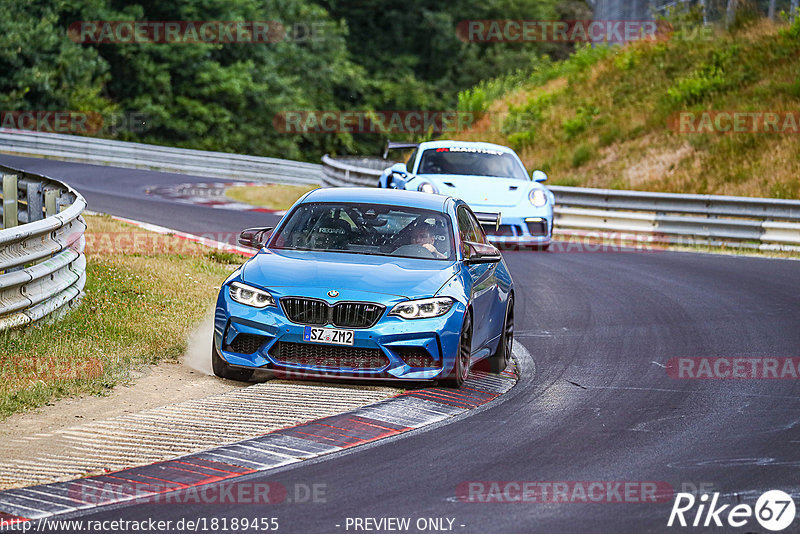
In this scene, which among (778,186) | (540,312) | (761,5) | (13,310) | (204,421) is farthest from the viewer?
(761,5)

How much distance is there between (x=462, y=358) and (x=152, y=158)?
28331 millimetres

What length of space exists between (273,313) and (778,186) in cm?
1924

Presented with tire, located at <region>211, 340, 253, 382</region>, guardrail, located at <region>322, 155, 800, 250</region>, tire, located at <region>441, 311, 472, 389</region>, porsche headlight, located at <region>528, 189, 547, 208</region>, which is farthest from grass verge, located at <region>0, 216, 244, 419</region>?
guardrail, located at <region>322, 155, 800, 250</region>

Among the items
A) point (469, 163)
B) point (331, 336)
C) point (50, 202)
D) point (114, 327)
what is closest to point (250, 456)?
point (331, 336)

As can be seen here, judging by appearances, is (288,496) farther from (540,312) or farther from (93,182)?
(93,182)

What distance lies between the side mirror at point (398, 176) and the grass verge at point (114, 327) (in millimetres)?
3462

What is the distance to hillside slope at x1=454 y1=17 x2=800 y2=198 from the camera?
1068 inches

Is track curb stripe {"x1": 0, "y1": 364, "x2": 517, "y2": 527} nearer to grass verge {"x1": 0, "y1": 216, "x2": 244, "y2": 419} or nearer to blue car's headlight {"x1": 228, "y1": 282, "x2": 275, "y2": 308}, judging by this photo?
blue car's headlight {"x1": 228, "y1": 282, "x2": 275, "y2": 308}

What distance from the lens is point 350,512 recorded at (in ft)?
18.1

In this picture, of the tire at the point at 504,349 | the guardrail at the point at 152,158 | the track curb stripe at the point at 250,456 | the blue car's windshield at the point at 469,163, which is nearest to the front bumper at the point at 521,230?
the blue car's windshield at the point at 469,163

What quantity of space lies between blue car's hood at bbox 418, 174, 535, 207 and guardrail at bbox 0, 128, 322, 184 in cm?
1759

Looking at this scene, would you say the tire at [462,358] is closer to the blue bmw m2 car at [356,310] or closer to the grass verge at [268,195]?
the blue bmw m2 car at [356,310]

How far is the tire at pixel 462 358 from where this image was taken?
8305 millimetres

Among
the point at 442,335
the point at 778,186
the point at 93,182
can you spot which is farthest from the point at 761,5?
the point at 442,335
